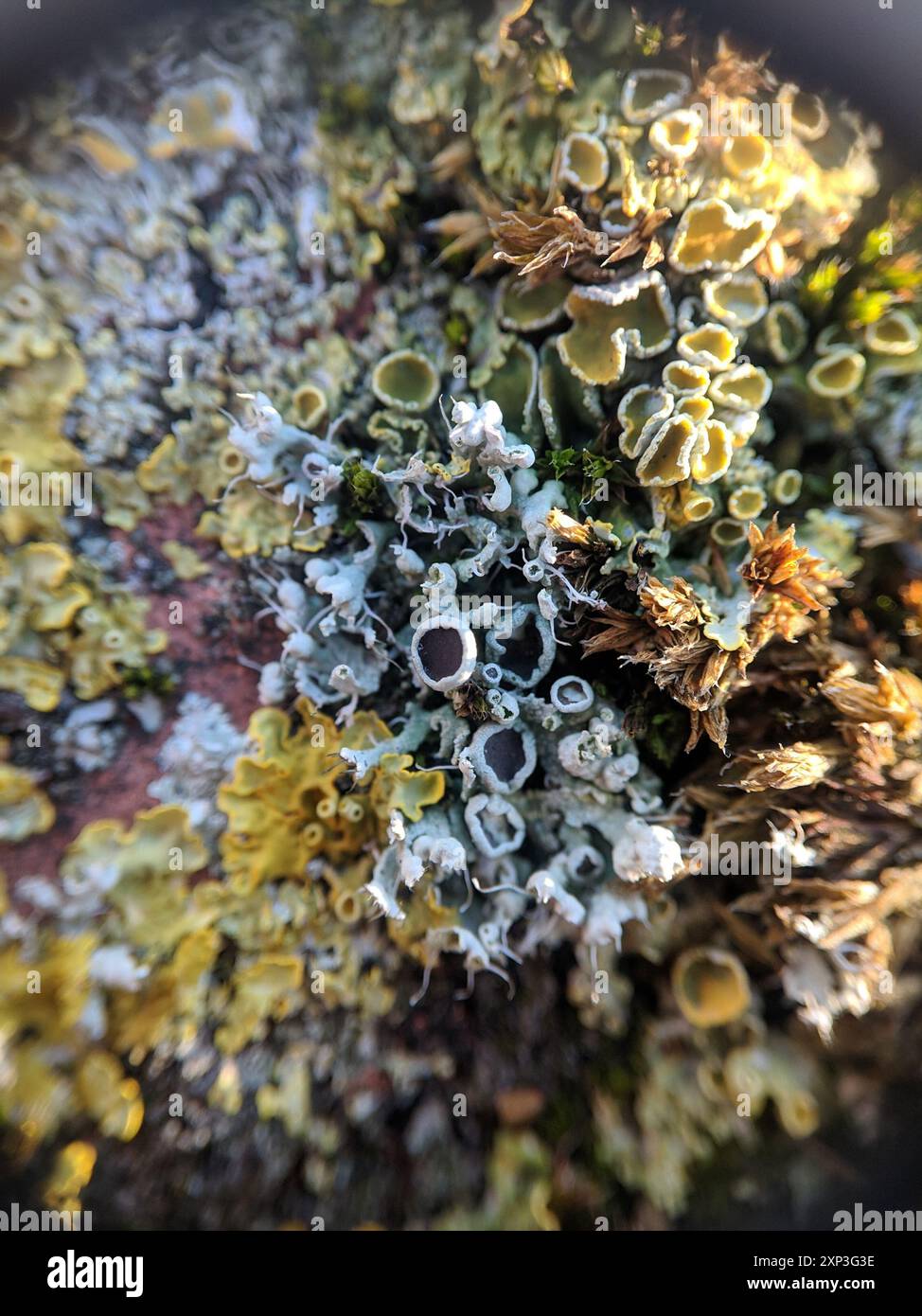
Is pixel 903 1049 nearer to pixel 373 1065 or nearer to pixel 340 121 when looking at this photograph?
Result: pixel 373 1065

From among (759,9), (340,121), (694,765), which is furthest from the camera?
(340,121)

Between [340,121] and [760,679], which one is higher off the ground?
[340,121]

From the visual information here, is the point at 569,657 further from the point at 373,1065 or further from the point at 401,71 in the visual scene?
the point at 401,71

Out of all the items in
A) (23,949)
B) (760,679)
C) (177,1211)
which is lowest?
(177,1211)

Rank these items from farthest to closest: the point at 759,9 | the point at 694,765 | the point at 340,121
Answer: the point at 340,121 < the point at 694,765 < the point at 759,9

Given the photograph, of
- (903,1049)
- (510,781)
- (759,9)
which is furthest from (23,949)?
(759,9)
